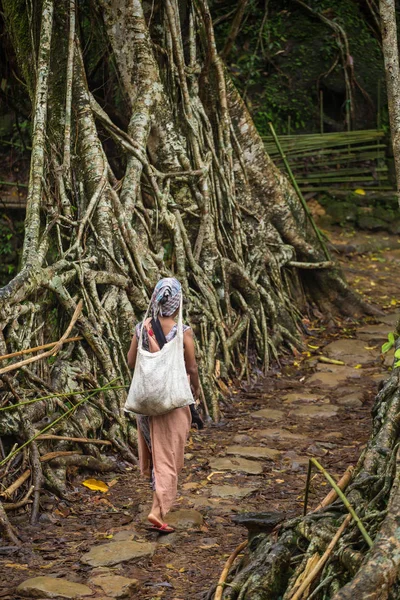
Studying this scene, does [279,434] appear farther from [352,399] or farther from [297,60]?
[297,60]

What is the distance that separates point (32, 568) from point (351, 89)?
9635mm

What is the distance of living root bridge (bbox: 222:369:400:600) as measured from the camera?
269cm

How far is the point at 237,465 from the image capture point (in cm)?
545

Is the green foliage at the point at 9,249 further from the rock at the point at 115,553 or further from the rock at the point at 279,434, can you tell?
the rock at the point at 115,553

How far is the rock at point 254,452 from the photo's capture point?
5586 millimetres

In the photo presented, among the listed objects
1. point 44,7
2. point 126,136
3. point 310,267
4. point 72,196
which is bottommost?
point 310,267

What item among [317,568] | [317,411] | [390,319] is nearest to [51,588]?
[317,568]

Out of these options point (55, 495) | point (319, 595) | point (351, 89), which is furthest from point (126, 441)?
point (351, 89)

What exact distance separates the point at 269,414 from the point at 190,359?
6.48 feet

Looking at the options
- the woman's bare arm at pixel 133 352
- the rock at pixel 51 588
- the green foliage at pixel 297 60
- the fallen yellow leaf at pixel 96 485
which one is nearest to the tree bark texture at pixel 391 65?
the woman's bare arm at pixel 133 352

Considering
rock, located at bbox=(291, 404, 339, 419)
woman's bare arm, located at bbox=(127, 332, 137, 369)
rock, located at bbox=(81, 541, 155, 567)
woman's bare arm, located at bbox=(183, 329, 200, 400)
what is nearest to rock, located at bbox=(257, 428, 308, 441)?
rock, located at bbox=(291, 404, 339, 419)

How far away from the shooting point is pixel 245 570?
3.30m

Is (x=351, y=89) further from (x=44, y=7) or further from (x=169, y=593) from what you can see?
(x=169, y=593)

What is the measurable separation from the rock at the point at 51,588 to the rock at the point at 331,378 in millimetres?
3783
